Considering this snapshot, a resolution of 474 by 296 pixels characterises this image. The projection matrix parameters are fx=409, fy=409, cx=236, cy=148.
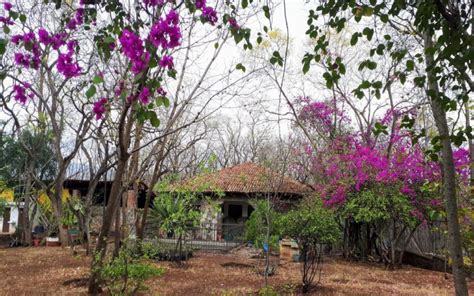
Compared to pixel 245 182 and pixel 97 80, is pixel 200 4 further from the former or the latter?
pixel 245 182

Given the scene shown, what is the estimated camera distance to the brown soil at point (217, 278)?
25.4 feet

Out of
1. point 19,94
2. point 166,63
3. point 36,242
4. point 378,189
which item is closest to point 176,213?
point 378,189

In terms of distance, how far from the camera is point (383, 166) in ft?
39.9

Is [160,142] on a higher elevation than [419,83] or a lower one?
higher

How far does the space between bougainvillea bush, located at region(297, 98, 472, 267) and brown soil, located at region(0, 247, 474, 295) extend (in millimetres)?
1426

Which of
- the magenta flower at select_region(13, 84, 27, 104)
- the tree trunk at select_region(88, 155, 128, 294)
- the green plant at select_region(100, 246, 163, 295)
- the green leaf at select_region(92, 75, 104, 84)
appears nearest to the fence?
the tree trunk at select_region(88, 155, 128, 294)

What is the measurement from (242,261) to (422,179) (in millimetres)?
5868

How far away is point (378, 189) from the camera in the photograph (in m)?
12.4

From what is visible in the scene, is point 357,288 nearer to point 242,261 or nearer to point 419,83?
point 242,261

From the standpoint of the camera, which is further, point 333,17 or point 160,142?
point 160,142

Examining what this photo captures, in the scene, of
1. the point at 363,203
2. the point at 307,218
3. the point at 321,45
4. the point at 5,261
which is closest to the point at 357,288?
the point at 307,218

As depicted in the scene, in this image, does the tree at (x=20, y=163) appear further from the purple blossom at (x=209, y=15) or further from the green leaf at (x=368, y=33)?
the green leaf at (x=368, y=33)

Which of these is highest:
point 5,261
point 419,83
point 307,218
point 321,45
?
point 321,45

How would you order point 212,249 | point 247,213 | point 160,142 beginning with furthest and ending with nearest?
point 247,213
point 212,249
point 160,142
